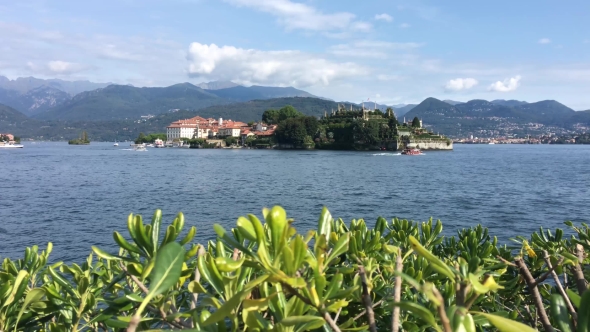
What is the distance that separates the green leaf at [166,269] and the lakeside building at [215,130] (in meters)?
120

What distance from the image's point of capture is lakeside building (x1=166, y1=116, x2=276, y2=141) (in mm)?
130962

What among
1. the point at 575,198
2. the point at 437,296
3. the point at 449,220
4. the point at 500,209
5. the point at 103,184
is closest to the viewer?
the point at 437,296

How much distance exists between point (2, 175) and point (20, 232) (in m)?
28.7

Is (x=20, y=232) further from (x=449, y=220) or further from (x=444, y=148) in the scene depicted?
(x=444, y=148)

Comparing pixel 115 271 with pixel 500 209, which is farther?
pixel 500 209

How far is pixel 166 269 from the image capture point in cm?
106

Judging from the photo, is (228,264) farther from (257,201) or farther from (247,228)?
(257,201)

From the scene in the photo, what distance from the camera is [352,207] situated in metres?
25.7

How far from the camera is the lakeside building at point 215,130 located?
131 m

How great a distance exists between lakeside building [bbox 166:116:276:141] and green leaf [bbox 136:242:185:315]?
119680mm

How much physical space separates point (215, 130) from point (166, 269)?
14700cm

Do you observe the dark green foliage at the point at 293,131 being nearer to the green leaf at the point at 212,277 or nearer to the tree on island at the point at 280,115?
the tree on island at the point at 280,115

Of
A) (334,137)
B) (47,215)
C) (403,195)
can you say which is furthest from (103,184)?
(334,137)

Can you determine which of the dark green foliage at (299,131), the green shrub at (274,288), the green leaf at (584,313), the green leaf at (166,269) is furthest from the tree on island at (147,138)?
the green leaf at (584,313)
